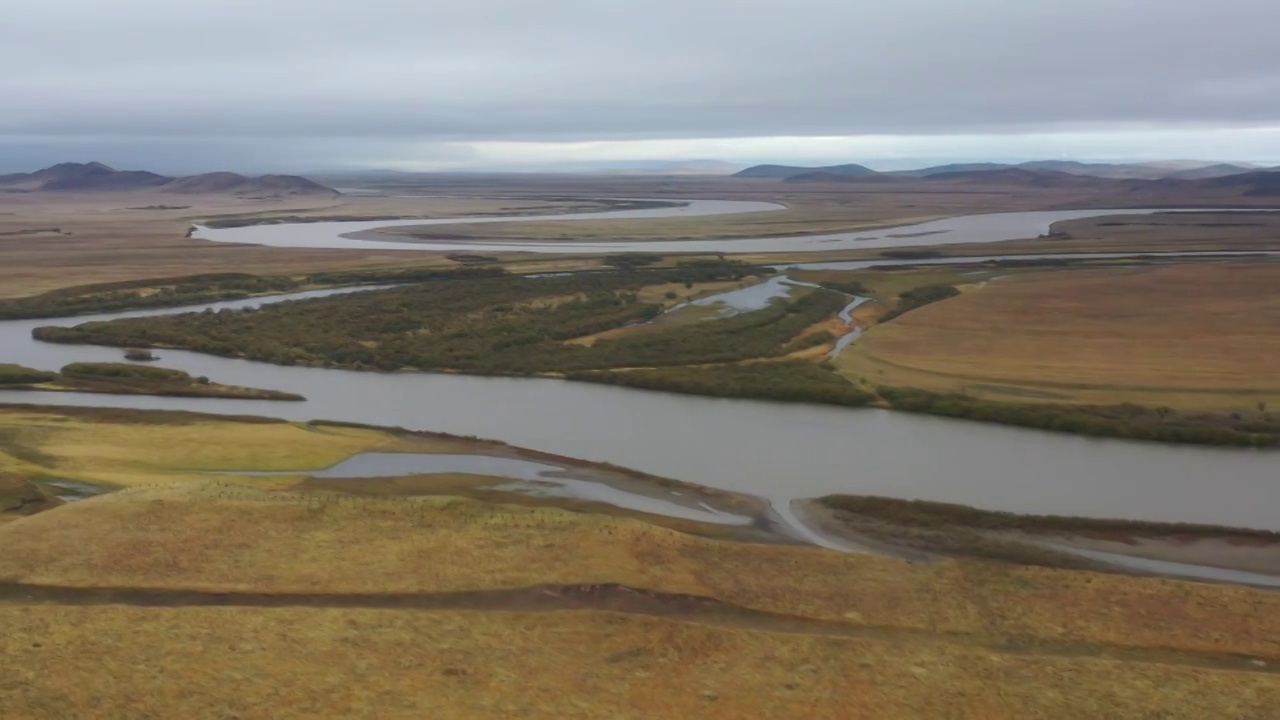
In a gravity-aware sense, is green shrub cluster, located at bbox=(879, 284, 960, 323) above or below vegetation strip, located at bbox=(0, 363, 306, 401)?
above

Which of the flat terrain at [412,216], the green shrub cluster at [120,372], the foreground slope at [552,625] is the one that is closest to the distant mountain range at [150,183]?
the flat terrain at [412,216]

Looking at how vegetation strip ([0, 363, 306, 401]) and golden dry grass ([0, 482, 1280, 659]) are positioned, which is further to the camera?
vegetation strip ([0, 363, 306, 401])

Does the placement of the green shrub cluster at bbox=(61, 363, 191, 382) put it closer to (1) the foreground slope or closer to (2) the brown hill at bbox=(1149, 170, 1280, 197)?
(1) the foreground slope

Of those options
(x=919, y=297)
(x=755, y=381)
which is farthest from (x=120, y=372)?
(x=919, y=297)

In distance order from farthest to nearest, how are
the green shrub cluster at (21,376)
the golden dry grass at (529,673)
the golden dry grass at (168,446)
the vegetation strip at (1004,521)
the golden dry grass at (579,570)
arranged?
the green shrub cluster at (21,376)
the golden dry grass at (168,446)
the vegetation strip at (1004,521)
the golden dry grass at (579,570)
the golden dry grass at (529,673)

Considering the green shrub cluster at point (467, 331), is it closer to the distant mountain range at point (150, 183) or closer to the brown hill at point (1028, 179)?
the distant mountain range at point (150, 183)

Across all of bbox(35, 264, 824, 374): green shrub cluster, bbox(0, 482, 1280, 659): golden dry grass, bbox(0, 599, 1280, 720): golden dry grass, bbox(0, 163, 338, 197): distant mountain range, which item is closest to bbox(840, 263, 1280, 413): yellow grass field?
bbox(35, 264, 824, 374): green shrub cluster

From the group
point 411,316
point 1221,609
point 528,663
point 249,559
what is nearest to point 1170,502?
point 1221,609
